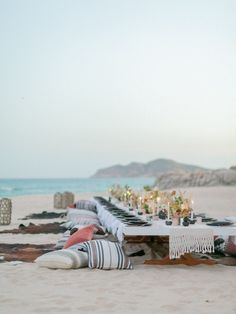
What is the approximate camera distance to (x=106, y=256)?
6.45 metres

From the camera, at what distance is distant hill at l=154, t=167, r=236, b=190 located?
39.2m

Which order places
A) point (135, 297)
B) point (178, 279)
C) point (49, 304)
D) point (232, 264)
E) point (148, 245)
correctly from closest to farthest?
point (49, 304) → point (135, 297) → point (178, 279) → point (232, 264) → point (148, 245)

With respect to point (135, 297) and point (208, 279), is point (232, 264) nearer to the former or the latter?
point (208, 279)

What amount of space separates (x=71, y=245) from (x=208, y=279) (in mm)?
2083

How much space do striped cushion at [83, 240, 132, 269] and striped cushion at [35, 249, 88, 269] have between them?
0.10m

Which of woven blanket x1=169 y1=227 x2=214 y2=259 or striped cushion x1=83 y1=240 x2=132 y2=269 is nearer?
striped cushion x1=83 y1=240 x2=132 y2=269

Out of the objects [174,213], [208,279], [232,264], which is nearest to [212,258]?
[232,264]

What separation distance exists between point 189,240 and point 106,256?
1035 mm

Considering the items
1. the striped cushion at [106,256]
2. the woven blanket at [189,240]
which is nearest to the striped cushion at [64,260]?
the striped cushion at [106,256]

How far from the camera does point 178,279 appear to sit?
5.89 m

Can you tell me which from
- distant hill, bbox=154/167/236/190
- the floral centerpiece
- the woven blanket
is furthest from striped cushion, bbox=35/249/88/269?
distant hill, bbox=154/167/236/190

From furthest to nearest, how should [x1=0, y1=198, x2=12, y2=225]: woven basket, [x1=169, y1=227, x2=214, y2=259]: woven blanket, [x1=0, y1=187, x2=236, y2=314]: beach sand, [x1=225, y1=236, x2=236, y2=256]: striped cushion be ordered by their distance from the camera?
[x1=0, y1=198, x2=12, y2=225]: woven basket < [x1=225, y1=236, x2=236, y2=256]: striped cushion < [x1=169, y1=227, x2=214, y2=259]: woven blanket < [x1=0, y1=187, x2=236, y2=314]: beach sand

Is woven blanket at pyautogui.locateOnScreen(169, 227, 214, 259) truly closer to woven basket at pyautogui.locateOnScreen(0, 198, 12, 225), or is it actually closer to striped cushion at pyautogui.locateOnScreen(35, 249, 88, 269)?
striped cushion at pyautogui.locateOnScreen(35, 249, 88, 269)

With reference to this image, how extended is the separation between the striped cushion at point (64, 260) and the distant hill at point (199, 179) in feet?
109
